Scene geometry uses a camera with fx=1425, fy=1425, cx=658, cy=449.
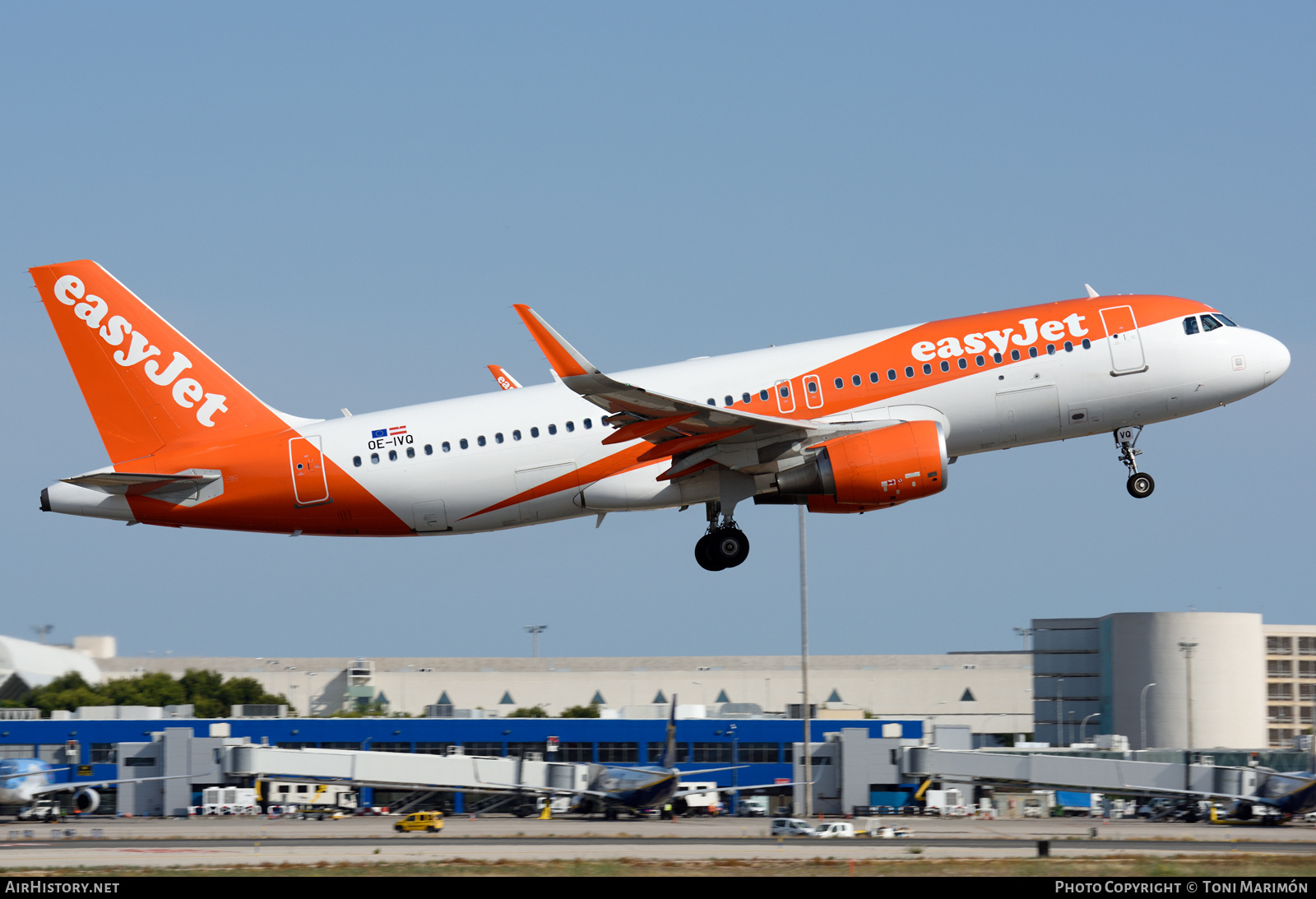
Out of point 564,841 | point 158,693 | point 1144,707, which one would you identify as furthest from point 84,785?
point 1144,707

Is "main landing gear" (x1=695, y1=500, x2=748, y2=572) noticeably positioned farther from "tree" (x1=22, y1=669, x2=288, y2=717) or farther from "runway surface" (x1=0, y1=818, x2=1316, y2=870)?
"tree" (x1=22, y1=669, x2=288, y2=717)

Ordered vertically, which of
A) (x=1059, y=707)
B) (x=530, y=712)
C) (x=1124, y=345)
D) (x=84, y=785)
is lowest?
(x=84, y=785)

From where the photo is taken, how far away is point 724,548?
37875 millimetres

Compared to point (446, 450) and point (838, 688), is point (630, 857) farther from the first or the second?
point (838, 688)

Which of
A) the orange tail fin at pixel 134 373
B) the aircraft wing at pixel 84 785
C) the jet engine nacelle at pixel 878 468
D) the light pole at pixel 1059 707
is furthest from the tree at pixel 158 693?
the jet engine nacelle at pixel 878 468

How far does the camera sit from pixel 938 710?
117562mm

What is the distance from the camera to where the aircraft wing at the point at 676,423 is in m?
32.1

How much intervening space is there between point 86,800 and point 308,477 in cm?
3420

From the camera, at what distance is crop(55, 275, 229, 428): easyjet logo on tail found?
3822cm

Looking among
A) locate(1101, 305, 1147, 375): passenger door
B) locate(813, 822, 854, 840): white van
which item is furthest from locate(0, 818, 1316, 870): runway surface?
locate(1101, 305, 1147, 375): passenger door

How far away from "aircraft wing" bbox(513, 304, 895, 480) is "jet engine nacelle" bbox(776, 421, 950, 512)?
463mm

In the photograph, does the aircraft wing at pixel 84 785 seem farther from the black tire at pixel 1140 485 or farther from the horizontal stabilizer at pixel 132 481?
the black tire at pixel 1140 485

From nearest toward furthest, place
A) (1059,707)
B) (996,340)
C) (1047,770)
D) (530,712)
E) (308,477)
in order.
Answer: (996,340) < (308,477) < (1047,770) < (1059,707) < (530,712)

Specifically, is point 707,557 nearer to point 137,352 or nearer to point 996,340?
point 996,340
